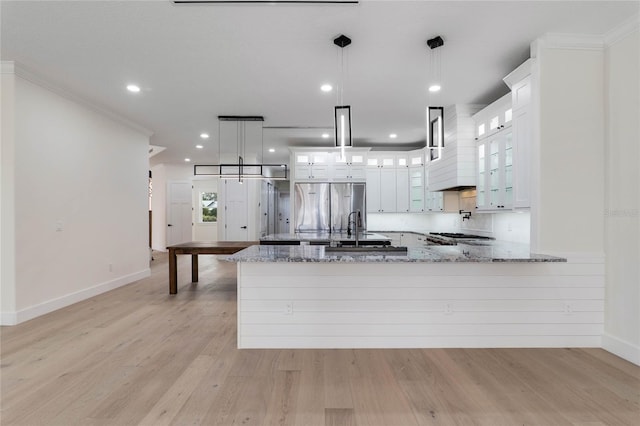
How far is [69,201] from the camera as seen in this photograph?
13.5ft

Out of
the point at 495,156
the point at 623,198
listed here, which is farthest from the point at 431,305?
the point at 495,156

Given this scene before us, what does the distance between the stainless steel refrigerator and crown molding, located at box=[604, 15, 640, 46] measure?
160 inches

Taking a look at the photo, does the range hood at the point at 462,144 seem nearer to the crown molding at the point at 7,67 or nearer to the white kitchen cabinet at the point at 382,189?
the white kitchen cabinet at the point at 382,189

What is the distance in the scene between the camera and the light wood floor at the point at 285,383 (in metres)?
1.86

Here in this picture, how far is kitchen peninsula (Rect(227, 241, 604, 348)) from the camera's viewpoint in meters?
2.78

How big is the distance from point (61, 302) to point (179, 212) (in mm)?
6207

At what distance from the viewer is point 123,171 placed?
17.1 ft

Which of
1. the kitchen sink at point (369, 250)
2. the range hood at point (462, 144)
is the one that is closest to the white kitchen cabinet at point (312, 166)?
the range hood at point (462, 144)

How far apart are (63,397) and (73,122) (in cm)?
359

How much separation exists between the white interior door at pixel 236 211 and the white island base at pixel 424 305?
545 cm

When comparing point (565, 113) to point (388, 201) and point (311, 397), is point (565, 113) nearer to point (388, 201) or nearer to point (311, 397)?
point (311, 397)

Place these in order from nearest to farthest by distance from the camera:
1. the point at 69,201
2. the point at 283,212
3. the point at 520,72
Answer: the point at 520,72 < the point at 69,201 < the point at 283,212

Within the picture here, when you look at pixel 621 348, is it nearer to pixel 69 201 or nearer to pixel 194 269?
pixel 194 269

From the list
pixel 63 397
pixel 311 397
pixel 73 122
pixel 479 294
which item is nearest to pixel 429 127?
pixel 479 294
